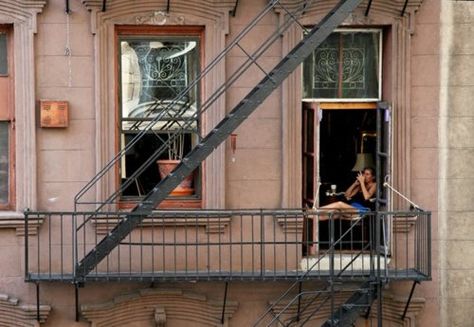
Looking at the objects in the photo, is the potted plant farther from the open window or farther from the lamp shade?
the lamp shade

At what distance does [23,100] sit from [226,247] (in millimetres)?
2824

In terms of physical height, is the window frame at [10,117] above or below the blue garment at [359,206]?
above

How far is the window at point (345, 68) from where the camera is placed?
1569 cm

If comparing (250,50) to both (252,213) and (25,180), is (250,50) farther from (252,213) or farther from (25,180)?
(25,180)

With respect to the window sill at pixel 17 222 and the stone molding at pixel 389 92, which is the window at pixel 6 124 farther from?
the stone molding at pixel 389 92

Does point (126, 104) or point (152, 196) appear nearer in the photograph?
point (152, 196)

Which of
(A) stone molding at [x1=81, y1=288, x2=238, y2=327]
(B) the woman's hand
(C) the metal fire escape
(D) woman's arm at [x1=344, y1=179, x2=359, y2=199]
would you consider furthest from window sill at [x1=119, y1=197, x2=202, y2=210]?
(B) the woman's hand

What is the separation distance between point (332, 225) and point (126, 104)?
2827mm

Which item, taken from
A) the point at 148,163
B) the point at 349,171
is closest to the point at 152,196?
the point at 148,163

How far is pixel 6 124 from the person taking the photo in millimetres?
15305

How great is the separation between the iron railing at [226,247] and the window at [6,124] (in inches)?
18.4

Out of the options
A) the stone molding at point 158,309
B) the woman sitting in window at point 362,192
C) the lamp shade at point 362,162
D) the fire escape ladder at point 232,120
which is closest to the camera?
the fire escape ladder at point 232,120

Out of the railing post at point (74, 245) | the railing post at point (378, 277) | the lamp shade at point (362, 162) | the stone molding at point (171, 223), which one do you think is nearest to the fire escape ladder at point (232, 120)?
the railing post at point (74, 245)

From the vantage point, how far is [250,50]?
15375 millimetres
